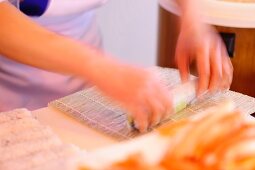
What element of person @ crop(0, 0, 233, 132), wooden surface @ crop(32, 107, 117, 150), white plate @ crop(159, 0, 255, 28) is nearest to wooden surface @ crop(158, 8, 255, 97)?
white plate @ crop(159, 0, 255, 28)

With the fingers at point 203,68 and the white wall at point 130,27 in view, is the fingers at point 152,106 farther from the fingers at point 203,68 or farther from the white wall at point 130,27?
the white wall at point 130,27

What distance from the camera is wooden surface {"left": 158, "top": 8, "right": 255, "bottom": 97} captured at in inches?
35.4

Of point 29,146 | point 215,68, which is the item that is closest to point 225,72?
point 215,68

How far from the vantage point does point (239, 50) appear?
3.00 ft

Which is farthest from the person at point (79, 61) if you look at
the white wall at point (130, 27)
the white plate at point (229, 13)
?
the white wall at point (130, 27)

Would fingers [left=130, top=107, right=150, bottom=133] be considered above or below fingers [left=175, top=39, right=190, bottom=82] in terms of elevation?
below

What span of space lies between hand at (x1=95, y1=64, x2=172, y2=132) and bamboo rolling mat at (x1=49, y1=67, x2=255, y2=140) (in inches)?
2.9

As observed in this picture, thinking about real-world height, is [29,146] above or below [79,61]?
below

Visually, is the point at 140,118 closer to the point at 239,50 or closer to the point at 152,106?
the point at 152,106

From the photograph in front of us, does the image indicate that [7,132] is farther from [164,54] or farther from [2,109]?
[164,54]

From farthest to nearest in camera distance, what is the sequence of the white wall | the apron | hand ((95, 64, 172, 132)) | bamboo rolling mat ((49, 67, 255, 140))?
the white wall → the apron → bamboo rolling mat ((49, 67, 255, 140)) → hand ((95, 64, 172, 132))

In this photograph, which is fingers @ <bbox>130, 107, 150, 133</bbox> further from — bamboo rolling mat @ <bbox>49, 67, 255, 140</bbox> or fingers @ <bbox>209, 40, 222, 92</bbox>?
fingers @ <bbox>209, 40, 222, 92</bbox>

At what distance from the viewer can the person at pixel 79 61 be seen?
0.55 meters

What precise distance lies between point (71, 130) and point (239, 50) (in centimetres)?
41
